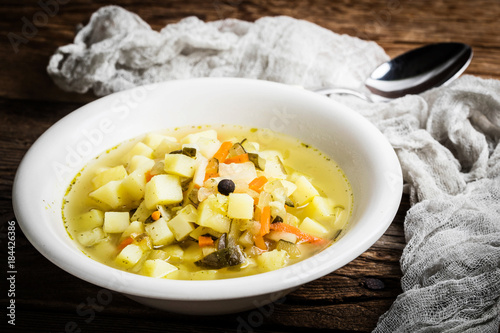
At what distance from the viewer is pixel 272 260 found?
1.79m

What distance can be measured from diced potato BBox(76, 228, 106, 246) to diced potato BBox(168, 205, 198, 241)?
29 centimetres

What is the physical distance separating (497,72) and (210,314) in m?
2.38

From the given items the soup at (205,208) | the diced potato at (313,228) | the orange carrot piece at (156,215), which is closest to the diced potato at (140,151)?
the soup at (205,208)

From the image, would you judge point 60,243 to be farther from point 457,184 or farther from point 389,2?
point 389,2

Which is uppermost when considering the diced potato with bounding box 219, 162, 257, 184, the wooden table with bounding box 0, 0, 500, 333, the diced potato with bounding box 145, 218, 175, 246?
the diced potato with bounding box 219, 162, 257, 184

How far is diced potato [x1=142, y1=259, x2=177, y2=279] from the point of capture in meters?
1.77

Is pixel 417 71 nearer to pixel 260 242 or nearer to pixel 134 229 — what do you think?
pixel 260 242

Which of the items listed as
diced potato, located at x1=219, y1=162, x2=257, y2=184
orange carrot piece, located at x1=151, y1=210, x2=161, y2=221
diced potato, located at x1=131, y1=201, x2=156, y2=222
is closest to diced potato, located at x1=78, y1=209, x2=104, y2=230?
diced potato, located at x1=131, y1=201, x2=156, y2=222

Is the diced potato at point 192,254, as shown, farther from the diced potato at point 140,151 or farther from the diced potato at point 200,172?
the diced potato at point 140,151

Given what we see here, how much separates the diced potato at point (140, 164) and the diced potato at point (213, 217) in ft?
1.32

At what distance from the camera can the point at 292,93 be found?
7.88ft

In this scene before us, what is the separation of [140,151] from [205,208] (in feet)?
1.95

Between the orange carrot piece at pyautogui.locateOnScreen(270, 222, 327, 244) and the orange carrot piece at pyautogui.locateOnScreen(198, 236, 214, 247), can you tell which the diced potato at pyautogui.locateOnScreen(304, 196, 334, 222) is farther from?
the orange carrot piece at pyautogui.locateOnScreen(198, 236, 214, 247)

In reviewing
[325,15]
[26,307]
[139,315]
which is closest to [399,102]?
[325,15]
